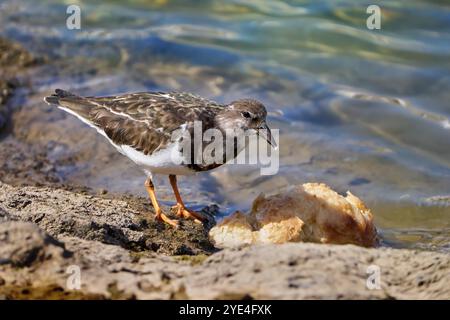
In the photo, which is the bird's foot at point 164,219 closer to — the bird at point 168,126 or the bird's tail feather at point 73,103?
the bird at point 168,126

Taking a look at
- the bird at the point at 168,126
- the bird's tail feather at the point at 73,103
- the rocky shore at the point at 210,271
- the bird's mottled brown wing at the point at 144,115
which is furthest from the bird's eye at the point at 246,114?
the rocky shore at the point at 210,271

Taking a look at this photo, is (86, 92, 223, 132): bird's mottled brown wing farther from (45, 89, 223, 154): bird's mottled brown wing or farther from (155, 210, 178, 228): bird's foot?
(155, 210, 178, 228): bird's foot

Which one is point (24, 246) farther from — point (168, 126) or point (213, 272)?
point (168, 126)

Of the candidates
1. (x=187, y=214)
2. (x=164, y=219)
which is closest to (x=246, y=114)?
(x=187, y=214)

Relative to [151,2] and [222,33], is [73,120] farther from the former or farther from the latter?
[151,2]

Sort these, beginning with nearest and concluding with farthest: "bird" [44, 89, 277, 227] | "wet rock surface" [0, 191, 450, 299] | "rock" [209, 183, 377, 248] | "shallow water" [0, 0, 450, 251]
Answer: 1. "wet rock surface" [0, 191, 450, 299]
2. "rock" [209, 183, 377, 248]
3. "bird" [44, 89, 277, 227]
4. "shallow water" [0, 0, 450, 251]

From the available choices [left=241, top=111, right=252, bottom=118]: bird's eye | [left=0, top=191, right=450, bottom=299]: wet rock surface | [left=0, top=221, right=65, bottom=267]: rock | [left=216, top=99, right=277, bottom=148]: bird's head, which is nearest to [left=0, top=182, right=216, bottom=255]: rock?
[left=0, top=191, right=450, bottom=299]: wet rock surface
